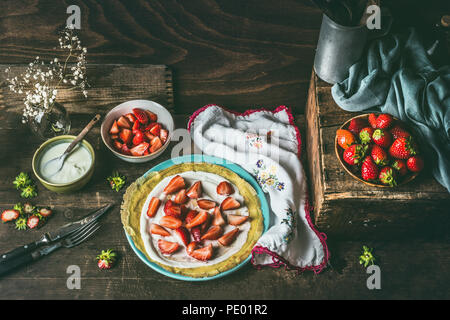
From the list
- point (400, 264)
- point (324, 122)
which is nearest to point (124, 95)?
point (324, 122)

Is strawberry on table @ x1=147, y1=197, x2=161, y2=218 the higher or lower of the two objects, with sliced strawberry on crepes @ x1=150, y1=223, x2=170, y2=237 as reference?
higher

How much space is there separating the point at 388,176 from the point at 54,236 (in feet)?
3.02

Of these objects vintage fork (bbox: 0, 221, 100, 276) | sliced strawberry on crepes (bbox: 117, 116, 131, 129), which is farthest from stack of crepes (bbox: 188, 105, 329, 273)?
vintage fork (bbox: 0, 221, 100, 276)

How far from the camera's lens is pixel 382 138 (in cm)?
94

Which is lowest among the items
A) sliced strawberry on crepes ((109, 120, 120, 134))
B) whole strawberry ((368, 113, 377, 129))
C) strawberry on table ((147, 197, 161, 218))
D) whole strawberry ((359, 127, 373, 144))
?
strawberry on table ((147, 197, 161, 218))

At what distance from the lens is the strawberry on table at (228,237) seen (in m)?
1.06

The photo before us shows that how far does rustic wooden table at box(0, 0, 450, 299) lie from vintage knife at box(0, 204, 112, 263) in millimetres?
33

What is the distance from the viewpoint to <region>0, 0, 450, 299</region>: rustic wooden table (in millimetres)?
1056

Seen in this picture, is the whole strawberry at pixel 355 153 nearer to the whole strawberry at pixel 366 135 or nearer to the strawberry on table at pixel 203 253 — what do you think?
the whole strawberry at pixel 366 135

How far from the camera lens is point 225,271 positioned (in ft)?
3.37

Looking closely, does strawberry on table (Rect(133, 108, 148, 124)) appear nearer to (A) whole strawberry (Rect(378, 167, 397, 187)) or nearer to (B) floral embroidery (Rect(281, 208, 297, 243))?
(B) floral embroidery (Rect(281, 208, 297, 243))

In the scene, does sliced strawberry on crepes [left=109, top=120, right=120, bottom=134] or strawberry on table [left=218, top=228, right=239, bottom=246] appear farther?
sliced strawberry on crepes [left=109, top=120, right=120, bottom=134]

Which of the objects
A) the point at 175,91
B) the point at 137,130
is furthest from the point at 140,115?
the point at 175,91
